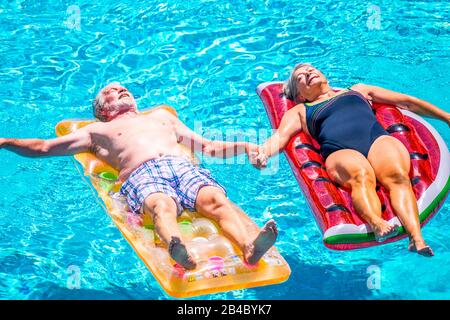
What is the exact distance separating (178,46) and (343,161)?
2.84m

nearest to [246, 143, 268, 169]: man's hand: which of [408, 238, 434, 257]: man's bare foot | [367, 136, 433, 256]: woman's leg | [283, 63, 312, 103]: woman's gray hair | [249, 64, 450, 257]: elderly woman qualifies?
[249, 64, 450, 257]: elderly woman

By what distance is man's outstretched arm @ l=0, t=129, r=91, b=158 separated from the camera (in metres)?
5.38

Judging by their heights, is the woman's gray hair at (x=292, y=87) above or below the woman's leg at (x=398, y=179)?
above

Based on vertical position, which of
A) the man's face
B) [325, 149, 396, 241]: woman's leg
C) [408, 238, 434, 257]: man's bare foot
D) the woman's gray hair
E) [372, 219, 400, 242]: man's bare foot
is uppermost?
the man's face

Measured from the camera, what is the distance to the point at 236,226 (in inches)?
193

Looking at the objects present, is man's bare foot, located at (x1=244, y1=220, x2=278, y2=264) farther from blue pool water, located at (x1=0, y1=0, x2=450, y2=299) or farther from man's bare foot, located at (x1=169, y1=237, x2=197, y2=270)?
blue pool water, located at (x1=0, y1=0, x2=450, y2=299)

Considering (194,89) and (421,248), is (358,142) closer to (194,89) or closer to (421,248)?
(421,248)

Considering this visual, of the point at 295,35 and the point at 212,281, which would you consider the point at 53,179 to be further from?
the point at 295,35

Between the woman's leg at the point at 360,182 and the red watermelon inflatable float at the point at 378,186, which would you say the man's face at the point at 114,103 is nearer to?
the red watermelon inflatable float at the point at 378,186

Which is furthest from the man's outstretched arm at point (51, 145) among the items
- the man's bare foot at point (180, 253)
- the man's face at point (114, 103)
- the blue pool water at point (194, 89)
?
the man's bare foot at point (180, 253)

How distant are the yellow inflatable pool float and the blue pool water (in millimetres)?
393

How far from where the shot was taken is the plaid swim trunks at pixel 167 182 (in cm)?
516

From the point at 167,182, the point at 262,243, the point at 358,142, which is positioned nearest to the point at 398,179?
the point at 358,142

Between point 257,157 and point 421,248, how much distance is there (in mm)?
1304
